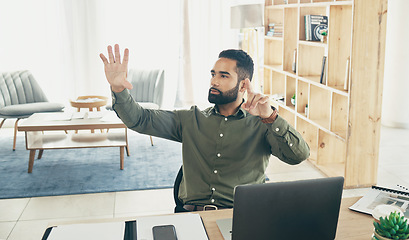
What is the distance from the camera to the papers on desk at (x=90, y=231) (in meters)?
1.55

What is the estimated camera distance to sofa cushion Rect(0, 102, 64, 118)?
16.5 feet

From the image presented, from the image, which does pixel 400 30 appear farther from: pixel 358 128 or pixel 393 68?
pixel 358 128

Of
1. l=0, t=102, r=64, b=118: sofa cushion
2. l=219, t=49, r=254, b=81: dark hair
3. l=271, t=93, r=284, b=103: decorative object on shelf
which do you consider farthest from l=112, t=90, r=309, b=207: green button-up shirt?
l=0, t=102, r=64, b=118: sofa cushion

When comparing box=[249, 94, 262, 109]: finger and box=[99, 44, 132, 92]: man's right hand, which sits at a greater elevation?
box=[99, 44, 132, 92]: man's right hand

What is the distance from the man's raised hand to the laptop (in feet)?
1.71

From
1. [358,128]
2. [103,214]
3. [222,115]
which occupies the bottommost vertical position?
[103,214]

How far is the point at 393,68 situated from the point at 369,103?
2.52 meters

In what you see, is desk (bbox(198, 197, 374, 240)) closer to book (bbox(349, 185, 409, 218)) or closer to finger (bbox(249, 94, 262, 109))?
book (bbox(349, 185, 409, 218))

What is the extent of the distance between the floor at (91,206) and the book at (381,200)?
159cm

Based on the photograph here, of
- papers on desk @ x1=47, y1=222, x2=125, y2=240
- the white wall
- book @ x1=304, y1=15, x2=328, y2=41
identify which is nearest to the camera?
papers on desk @ x1=47, y1=222, x2=125, y2=240

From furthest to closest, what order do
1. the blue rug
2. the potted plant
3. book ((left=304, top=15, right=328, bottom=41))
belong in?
book ((left=304, top=15, right=328, bottom=41))
the blue rug
the potted plant

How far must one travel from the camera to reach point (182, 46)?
6.80m

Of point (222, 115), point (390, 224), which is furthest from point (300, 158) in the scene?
point (390, 224)

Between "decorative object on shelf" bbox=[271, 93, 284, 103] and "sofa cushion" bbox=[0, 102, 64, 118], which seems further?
"decorative object on shelf" bbox=[271, 93, 284, 103]
